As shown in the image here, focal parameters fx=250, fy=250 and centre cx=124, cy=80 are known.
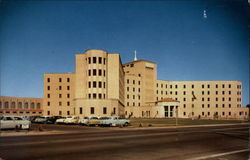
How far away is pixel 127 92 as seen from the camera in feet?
344

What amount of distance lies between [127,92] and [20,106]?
4541 centimetres

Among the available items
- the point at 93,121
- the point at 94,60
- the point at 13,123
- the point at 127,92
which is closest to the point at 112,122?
the point at 93,121

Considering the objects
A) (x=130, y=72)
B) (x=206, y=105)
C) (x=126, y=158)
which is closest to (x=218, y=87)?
(x=206, y=105)

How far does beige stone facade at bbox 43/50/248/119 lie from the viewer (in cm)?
6638

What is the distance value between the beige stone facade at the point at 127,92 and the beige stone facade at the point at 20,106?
24030mm

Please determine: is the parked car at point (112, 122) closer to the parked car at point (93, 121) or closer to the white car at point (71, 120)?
the parked car at point (93, 121)

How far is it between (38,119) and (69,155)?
136 feet

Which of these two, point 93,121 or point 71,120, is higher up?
point 93,121

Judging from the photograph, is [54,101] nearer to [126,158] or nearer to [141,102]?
[141,102]

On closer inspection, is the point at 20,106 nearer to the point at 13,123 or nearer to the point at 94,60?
the point at 94,60

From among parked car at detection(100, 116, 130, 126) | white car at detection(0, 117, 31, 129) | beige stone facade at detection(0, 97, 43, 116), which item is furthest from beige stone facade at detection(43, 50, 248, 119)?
white car at detection(0, 117, 31, 129)

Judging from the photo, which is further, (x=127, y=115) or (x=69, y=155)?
(x=127, y=115)

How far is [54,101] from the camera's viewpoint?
8500 cm

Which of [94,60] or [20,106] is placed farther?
[20,106]
